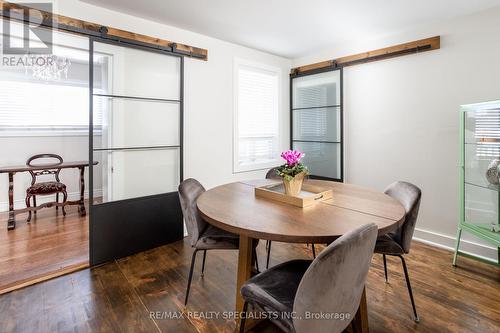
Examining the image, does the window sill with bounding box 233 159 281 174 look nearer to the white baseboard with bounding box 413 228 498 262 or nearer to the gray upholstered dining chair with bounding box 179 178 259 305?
the gray upholstered dining chair with bounding box 179 178 259 305

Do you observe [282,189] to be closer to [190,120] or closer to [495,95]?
[190,120]

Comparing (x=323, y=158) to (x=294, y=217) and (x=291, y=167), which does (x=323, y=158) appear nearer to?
(x=291, y=167)

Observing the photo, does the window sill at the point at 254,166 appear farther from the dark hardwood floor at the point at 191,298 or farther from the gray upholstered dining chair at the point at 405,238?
the gray upholstered dining chair at the point at 405,238

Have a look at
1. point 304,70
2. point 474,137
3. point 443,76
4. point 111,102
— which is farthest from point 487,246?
point 111,102

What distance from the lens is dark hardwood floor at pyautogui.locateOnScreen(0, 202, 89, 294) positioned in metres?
2.60

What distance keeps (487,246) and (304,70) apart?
10.6 feet

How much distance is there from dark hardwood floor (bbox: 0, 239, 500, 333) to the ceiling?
254 cm

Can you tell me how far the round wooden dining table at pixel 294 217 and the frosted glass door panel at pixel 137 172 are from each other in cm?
126

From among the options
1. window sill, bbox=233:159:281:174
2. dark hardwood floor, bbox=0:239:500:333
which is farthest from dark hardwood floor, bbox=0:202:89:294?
window sill, bbox=233:159:281:174

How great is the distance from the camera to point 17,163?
477 cm

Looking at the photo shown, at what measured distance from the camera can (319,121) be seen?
421 centimetres

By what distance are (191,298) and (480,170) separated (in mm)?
2915

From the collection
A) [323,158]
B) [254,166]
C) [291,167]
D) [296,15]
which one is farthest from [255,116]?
[291,167]

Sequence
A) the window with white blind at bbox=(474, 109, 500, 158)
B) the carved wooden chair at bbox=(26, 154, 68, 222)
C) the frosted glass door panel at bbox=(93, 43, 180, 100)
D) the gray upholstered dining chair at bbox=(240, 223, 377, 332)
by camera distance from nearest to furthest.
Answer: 1. the gray upholstered dining chair at bbox=(240, 223, 377, 332)
2. the window with white blind at bbox=(474, 109, 500, 158)
3. the frosted glass door panel at bbox=(93, 43, 180, 100)
4. the carved wooden chair at bbox=(26, 154, 68, 222)
